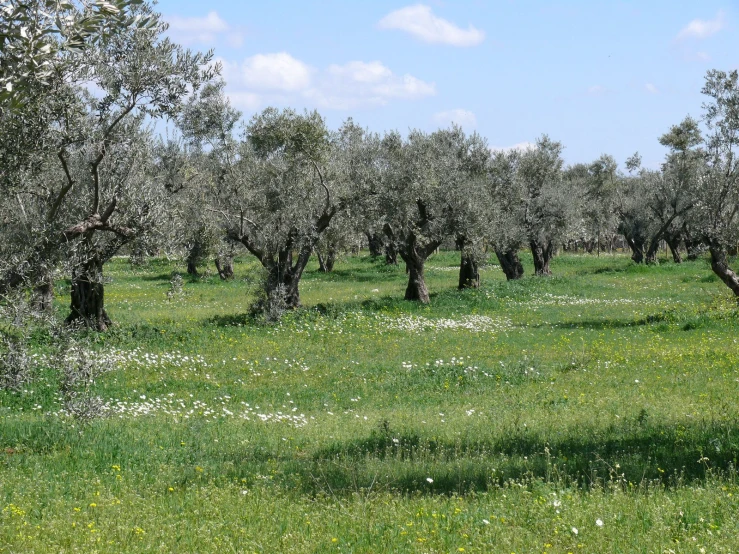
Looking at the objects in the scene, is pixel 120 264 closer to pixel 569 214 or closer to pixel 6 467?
pixel 569 214

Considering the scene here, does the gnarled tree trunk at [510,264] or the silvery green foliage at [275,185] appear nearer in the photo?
the silvery green foliage at [275,185]

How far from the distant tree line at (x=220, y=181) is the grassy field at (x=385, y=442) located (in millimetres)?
2514

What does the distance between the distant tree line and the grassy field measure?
2.51 metres

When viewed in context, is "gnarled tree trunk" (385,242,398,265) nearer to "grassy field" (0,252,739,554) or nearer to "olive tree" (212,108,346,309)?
"olive tree" (212,108,346,309)

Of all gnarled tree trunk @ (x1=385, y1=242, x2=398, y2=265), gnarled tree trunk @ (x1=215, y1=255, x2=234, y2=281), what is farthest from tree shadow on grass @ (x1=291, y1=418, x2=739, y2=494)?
gnarled tree trunk @ (x1=385, y1=242, x2=398, y2=265)

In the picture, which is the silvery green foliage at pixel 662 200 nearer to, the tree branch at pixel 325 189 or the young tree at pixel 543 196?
the young tree at pixel 543 196

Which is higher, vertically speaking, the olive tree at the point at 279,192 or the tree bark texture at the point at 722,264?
the olive tree at the point at 279,192

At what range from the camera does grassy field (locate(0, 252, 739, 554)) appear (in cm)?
686

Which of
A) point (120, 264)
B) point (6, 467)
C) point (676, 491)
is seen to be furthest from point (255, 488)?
point (120, 264)

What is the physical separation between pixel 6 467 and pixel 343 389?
8.32 m

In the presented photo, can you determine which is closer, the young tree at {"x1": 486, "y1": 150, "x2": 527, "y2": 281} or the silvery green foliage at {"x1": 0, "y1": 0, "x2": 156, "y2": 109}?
the silvery green foliage at {"x1": 0, "y1": 0, "x2": 156, "y2": 109}

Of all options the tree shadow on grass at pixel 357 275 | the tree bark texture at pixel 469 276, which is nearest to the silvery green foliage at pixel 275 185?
the tree bark texture at pixel 469 276

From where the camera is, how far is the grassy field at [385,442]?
686 centimetres

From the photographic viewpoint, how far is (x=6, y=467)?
9.17 metres
